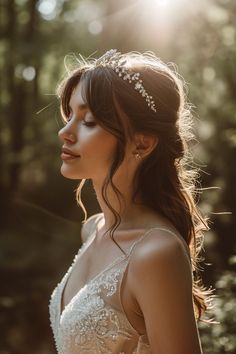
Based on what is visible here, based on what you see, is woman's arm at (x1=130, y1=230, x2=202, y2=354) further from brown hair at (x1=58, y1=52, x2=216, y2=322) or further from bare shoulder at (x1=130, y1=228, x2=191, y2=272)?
brown hair at (x1=58, y1=52, x2=216, y2=322)

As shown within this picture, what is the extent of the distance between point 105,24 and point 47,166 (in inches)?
218

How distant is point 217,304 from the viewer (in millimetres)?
3160

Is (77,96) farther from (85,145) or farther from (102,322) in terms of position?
(102,322)

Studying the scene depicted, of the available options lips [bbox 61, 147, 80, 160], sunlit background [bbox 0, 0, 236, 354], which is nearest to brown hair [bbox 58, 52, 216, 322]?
lips [bbox 61, 147, 80, 160]

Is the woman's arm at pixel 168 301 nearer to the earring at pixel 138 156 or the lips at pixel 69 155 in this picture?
the earring at pixel 138 156

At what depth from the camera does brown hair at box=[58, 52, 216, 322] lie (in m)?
2.38

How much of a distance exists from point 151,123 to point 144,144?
0.30ft

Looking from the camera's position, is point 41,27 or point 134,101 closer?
point 134,101

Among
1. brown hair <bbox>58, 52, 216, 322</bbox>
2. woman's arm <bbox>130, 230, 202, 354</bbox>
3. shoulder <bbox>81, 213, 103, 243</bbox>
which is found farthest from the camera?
shoulder <bbox>81, 213, 103, 243</bbox>

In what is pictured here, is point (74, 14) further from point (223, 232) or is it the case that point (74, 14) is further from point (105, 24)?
point (223, 232)

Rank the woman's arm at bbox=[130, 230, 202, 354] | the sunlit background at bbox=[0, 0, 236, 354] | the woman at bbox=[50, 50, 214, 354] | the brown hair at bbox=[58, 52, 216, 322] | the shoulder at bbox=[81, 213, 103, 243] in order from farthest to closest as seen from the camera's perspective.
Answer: the sunlit background at bbox=[0, 0, 236, 354] < the shoulder at bbox=[81, 213, 103, 243] < the brown hair at bbox=[58, 52, 216, 322] < the woman at bbox=[50, 50, 214, 354] < the woman's arm at bbox=[130, 230, 202, 354]

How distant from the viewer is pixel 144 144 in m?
2.44

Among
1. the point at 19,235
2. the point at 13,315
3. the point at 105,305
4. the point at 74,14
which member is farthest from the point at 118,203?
the point at 74,14

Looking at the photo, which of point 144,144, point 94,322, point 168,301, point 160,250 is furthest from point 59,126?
point 168,301
